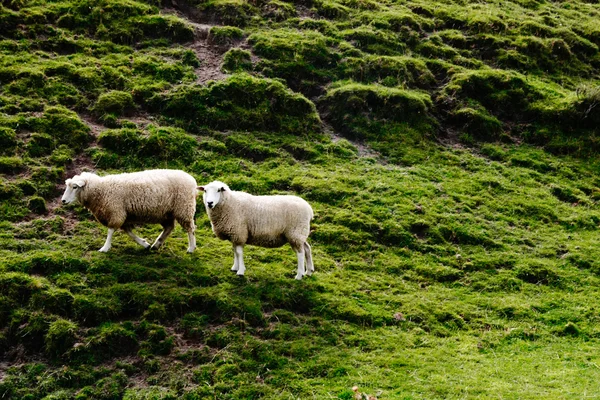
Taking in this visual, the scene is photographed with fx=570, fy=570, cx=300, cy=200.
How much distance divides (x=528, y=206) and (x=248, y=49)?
1216 centimetres

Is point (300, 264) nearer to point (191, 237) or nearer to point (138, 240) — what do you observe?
point (191, 237)

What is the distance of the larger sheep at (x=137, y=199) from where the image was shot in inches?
486

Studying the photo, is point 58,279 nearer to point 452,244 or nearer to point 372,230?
point 372,230

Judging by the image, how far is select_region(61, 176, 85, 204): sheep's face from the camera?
479 inches

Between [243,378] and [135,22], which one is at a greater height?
[135,22]

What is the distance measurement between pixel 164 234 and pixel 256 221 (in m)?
→ 2.32

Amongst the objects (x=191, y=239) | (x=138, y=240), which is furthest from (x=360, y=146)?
(x=138, y=240)

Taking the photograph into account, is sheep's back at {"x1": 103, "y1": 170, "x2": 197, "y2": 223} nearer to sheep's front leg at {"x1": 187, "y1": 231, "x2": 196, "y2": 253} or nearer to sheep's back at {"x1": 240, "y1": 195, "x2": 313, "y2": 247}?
sheep's front leg at {"x1": 187, "y1": 231, "x2": 196, "y2": 253}

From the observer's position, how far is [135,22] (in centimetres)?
2261

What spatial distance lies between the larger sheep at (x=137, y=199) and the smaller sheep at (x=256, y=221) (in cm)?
84

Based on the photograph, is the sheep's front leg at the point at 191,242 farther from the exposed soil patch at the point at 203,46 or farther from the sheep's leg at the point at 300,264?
the exposed soil patch at the point at 203,46

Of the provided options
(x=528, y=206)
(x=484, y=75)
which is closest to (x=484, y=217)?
(x=528, y=206)

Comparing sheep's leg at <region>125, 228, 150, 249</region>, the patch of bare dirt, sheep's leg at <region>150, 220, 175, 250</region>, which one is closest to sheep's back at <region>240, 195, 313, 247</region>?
sheep's leg at <region>150, 220, 175, 250</region>

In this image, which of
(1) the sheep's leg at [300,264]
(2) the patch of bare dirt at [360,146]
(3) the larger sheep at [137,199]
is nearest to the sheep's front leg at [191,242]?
(3) the larger sheep at [137,199]
